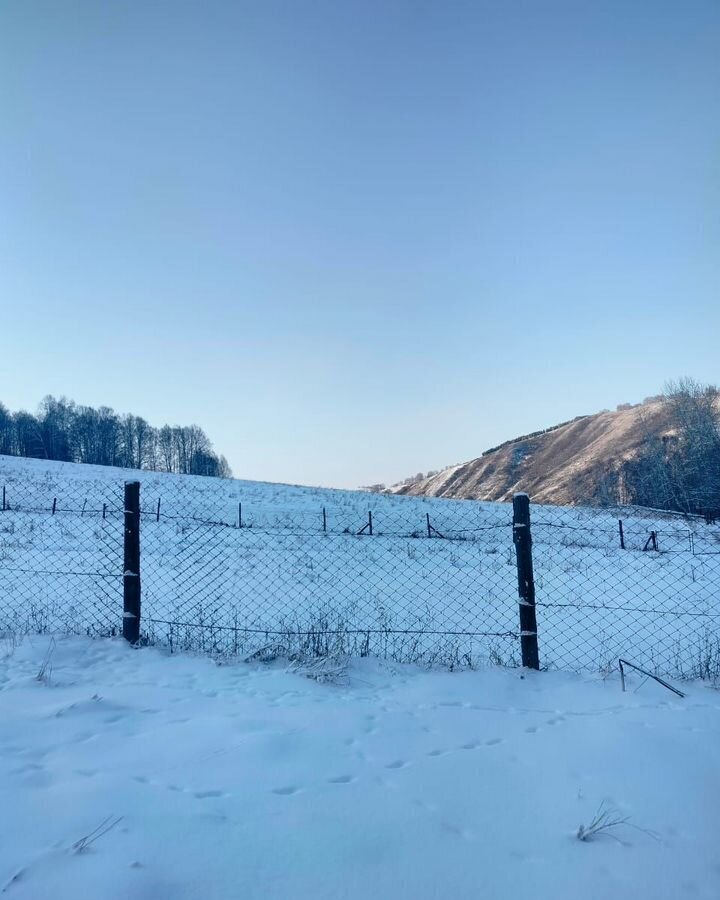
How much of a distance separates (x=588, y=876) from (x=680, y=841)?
0.51 m

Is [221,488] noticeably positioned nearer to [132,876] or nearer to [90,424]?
[132,876]

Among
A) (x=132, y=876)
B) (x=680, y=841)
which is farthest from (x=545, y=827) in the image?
(x=132, y=876)

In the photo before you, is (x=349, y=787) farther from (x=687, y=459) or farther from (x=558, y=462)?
(x=558, y=462)

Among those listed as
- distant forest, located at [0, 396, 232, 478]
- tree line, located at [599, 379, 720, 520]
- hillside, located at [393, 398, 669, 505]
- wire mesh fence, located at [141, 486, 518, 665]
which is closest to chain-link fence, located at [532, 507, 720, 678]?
wire mesh fence, located at [141, 486, 518, 665]

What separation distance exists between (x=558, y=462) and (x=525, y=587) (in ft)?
354

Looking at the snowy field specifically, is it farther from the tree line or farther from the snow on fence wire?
the tree line

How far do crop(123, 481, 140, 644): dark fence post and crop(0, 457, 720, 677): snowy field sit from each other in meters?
0.20

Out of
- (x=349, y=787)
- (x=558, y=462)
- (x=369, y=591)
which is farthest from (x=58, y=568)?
A: (x=558, y=462)

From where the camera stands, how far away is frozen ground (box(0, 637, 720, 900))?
194 cm

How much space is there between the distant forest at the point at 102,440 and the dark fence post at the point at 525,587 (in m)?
70.9

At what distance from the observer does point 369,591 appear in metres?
11.1

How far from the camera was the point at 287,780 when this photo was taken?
2.57 m

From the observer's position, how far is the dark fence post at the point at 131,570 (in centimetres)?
487

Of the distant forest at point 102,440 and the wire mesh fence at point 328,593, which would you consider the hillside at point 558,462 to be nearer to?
the distant forest at point 102,440
